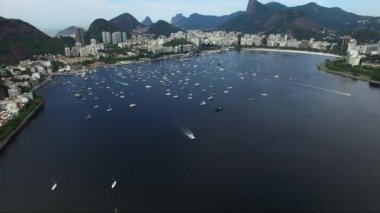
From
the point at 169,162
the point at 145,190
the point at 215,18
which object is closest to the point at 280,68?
the point at 169,162

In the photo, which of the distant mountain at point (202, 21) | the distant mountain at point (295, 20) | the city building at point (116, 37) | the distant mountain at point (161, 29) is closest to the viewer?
the city building at point (116, 37)

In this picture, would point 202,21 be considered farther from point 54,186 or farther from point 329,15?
point 54,186

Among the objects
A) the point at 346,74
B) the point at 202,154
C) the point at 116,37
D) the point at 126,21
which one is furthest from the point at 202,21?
the point at 202,154

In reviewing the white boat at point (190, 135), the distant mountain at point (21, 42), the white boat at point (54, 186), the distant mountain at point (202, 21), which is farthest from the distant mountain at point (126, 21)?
the white boat at point (54, 186)

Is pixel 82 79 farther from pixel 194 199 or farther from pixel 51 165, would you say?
pixel 194 199

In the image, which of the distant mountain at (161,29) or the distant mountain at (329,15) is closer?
the distant mountain at (161,29)

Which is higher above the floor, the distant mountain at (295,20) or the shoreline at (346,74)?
the distant mountain at (295,20)

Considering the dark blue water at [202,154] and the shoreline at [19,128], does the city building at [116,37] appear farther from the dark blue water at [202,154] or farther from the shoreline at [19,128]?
the shoreline at [19,128]
